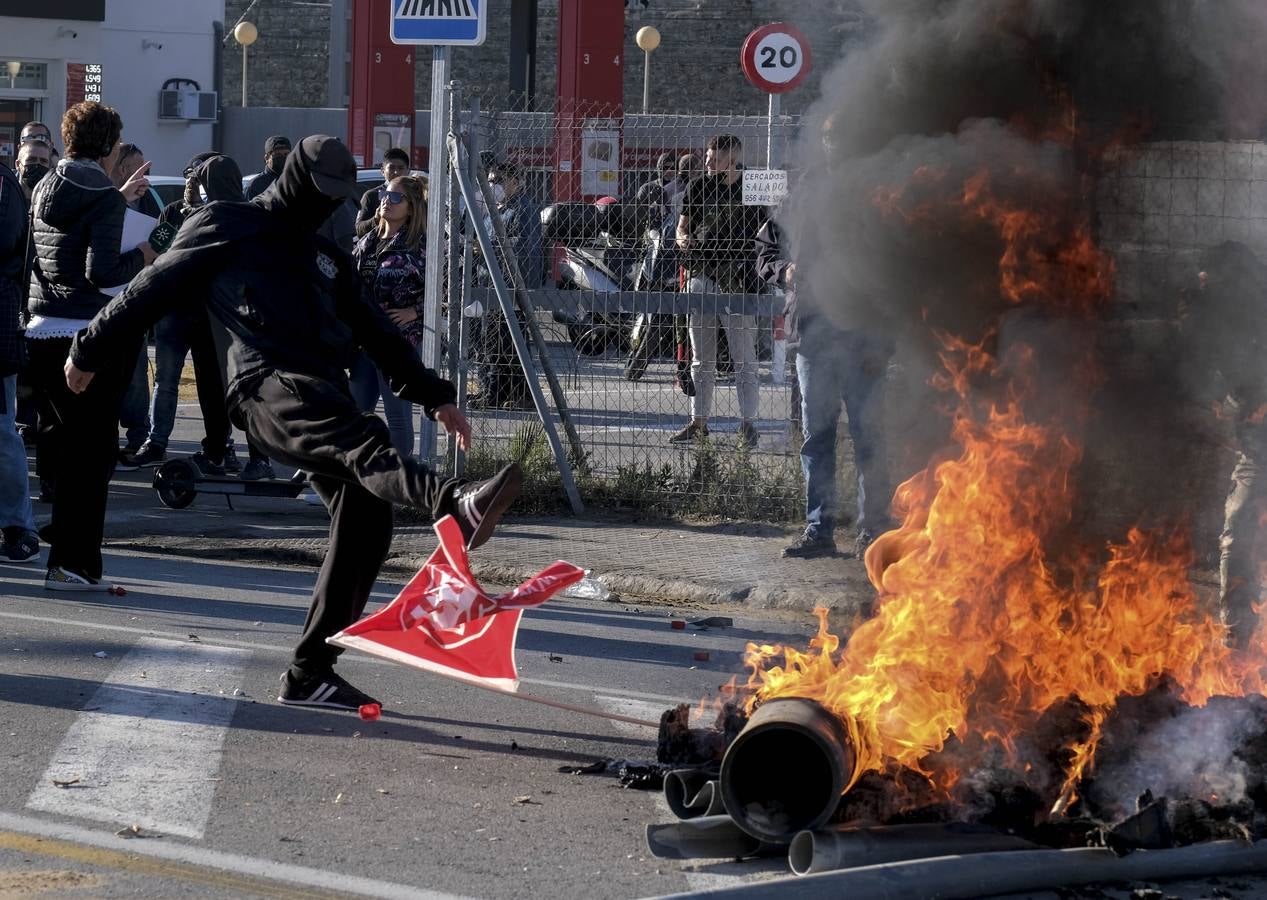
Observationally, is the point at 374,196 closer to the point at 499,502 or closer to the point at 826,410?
the point at 826,410

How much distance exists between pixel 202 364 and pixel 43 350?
120 inches

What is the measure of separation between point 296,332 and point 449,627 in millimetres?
1221

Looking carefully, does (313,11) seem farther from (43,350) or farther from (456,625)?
(456,625)

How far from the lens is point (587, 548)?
31.6ft

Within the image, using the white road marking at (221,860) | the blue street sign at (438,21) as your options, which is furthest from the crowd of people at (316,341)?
the white road marking at (221,860)

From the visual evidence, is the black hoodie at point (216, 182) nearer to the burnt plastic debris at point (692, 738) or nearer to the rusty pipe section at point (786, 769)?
the burnt plastic debris at point (692, 738)

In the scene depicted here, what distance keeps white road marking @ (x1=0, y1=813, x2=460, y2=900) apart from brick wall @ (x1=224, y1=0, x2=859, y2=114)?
101 ft

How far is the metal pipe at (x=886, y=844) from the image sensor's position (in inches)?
173

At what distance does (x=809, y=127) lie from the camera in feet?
21.9

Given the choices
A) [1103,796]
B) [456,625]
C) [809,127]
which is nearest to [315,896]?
[456,625]

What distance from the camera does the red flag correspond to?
5.50 metres

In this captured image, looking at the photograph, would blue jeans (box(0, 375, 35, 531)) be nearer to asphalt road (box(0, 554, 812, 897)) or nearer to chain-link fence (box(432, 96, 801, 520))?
asphalt road (box(0, 554, 812, 897))

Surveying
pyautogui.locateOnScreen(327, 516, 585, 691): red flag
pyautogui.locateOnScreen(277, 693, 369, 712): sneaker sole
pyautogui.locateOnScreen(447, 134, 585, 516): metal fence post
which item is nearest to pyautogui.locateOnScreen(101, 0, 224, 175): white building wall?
pyautogui.locateOnScreen(447, 134, 585, 516): metal fence post

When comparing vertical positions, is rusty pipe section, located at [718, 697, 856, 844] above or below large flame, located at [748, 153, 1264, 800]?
below
